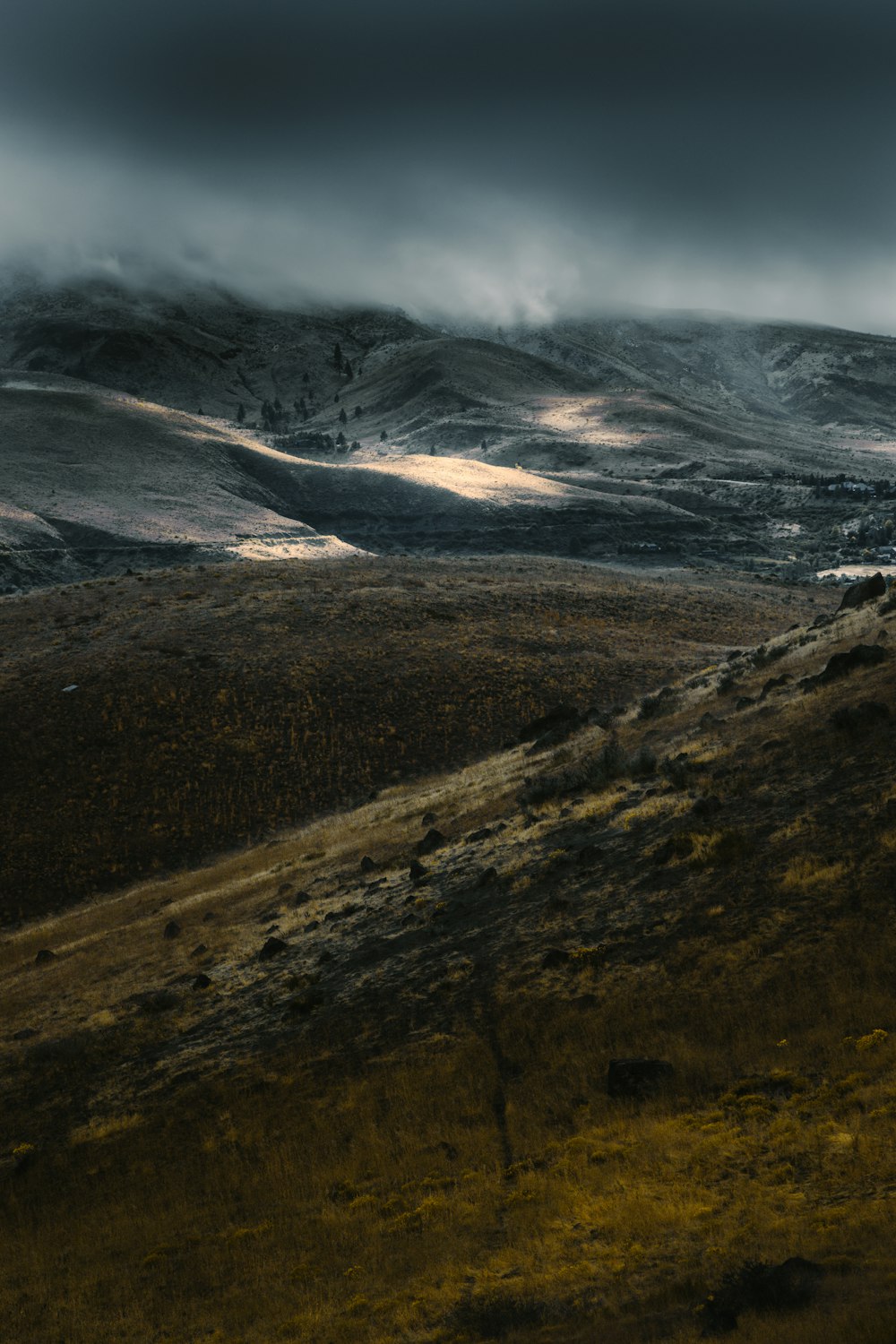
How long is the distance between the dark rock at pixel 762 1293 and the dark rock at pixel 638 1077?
136 inches

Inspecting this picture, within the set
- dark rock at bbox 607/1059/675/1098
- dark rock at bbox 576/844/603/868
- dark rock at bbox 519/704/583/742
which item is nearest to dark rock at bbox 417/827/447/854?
dark rock at bbox 576/844/603/868

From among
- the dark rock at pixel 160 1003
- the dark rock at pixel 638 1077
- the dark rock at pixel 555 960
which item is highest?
the dark rock at pixel 555 960

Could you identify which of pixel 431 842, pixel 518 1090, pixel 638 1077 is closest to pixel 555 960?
pixel 518 1090

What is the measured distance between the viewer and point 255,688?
4478 cm

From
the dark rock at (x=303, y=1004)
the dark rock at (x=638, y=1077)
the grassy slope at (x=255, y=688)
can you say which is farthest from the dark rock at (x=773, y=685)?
the grassy slope at (x=255, y=688)

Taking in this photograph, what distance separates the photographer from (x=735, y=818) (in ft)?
55.1

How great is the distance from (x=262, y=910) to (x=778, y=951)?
13.4 m

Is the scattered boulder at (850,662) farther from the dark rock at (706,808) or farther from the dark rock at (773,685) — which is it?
the dark rock at (706,808)

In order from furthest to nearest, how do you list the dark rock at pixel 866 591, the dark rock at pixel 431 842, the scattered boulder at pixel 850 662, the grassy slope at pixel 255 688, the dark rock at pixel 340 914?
the grassy slope at pixel 255 688
the dark rock at pixel 866 591
the dark rock at pixel 431 842
the scattered boulder at pixel 850 662
the dark rock at pixel 340 914

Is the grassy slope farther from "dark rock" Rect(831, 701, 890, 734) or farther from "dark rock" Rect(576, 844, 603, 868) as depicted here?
"dark rock" Rect(831, 701, 890, 734)

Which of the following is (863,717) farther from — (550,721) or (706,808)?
(550,721)

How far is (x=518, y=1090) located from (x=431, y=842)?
1087 centimetres

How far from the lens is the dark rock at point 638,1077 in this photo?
12.0 meters

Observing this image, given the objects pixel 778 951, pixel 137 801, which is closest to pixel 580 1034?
pixel 778 951
